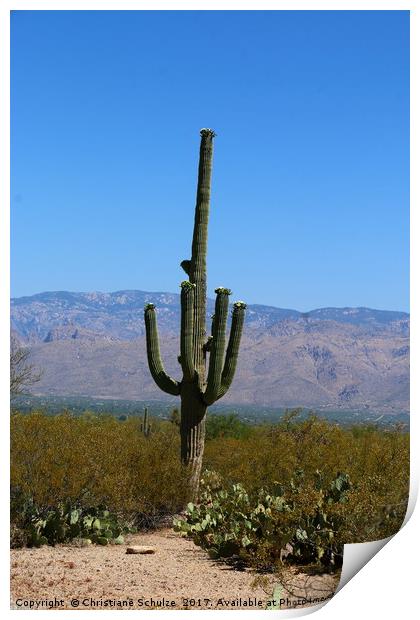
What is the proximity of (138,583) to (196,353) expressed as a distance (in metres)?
5.51

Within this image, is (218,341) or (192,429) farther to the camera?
(192,429)

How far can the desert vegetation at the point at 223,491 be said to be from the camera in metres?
9.84

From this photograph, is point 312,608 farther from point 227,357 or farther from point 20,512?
point 227,357

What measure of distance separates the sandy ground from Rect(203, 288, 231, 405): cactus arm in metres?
3.19

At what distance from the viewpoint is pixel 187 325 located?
1343cm

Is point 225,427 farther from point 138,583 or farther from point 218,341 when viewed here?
point 138,583

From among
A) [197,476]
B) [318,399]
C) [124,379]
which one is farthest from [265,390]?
[197,476]

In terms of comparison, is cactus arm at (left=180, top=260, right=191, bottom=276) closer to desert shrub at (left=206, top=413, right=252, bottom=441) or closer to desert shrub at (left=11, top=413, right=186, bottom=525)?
desert shrub at (left=11, top=413, right=186, bottom=525)

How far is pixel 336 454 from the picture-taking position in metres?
13.7

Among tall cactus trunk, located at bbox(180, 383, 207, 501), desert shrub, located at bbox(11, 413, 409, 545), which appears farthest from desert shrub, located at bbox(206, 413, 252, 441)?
tall cactus trunk, located at bbox(180, 383, 207, 501)

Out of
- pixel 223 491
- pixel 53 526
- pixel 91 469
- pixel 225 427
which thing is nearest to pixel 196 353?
pixel 223 491

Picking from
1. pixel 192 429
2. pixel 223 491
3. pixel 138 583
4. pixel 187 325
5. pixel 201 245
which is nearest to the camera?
Result: pixel 138 583
